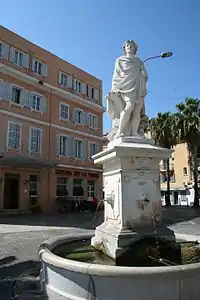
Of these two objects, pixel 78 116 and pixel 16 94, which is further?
pixel 78 116

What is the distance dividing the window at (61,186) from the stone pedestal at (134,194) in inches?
885

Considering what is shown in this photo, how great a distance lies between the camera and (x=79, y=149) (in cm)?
3052

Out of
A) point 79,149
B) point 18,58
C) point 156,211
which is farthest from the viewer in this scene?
point 79,149

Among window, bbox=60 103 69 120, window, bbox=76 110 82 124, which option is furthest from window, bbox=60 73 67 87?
window, bbox=76 110 82 124

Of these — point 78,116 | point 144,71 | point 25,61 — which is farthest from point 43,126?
point 144,71

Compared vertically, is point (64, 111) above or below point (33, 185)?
above

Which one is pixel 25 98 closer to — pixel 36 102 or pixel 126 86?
pixel 36 102

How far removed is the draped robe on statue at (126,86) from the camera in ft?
19.1

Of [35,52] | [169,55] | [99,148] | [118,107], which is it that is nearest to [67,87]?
[35,52]

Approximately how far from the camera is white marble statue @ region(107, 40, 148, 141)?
578 centimetres

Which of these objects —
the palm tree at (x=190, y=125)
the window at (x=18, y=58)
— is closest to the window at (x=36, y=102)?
the window at (x=18, y=58)

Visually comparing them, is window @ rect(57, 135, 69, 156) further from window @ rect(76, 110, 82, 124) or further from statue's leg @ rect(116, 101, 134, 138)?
statue's leg @ rect(116, 101, 134, 138)

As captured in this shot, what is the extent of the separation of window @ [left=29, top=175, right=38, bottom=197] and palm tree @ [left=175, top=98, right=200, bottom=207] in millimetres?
15194

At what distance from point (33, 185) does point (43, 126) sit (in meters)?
5.55
